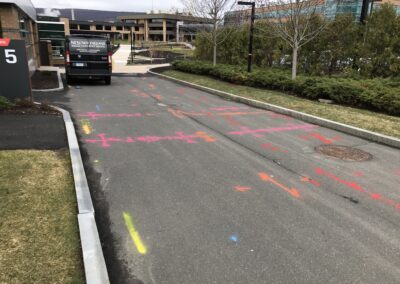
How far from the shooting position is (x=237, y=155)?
7148 millimetres

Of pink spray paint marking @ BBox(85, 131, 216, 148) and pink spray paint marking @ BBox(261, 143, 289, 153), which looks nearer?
pink spray paint marking @ BBox(261, 143, 289, 153)

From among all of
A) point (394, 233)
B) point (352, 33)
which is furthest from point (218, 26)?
point (394, 233)

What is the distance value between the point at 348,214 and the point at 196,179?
223 centimetres

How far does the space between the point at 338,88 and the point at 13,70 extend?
9821 mm

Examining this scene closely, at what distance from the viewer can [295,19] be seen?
1437 cm

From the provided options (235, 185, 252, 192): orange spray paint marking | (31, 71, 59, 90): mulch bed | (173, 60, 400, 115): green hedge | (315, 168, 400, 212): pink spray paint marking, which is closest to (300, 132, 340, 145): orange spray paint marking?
(315, 168, 400, 212): pink spray paint marking

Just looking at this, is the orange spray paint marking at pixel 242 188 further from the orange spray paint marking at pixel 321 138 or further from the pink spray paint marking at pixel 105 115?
the pink spray paint marking at pixel 105 115

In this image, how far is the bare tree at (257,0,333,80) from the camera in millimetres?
14305

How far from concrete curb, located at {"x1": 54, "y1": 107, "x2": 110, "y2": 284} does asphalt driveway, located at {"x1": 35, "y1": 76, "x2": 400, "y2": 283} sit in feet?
0.49

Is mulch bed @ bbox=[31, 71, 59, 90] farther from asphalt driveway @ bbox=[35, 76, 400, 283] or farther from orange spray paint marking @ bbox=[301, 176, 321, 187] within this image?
orange spray paint marking @ bbox=[301, 176, 321, 187]

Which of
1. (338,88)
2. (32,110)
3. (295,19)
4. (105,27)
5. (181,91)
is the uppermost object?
(105,27)

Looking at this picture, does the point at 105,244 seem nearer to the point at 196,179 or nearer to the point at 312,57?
the point at 196,179

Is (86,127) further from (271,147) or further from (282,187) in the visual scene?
(282,187)

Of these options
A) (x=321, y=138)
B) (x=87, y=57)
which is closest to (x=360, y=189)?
(x=321, y=138)
